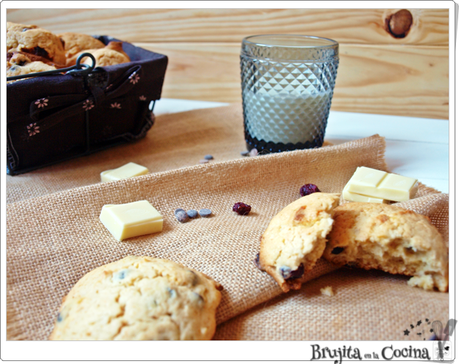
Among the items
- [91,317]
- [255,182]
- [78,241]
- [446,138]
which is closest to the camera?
[91,317]

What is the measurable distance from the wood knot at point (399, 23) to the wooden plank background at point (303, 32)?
0.06ft

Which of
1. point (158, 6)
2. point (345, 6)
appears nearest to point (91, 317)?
point (345, 6)

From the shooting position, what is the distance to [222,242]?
100 centimetres

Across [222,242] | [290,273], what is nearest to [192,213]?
[222,242]

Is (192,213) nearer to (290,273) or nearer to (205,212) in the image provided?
(205,212)

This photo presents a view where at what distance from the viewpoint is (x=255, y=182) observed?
49.3 inches

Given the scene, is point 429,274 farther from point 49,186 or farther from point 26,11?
point 26,11

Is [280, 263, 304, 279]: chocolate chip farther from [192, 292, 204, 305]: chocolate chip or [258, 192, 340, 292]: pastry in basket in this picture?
[192, 292, 204, 305]: chocolate chip

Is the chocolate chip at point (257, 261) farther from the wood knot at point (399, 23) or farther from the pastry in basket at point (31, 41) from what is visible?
the wood knot at point (399, 23)

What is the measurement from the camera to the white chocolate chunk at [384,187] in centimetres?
116

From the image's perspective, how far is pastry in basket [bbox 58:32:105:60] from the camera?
1586 millimetres

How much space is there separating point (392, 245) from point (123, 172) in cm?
82

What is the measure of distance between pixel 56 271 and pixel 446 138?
154cm

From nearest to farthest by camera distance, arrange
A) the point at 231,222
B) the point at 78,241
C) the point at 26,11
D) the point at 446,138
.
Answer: the point at 78,241 < the point at 231,222 < the point at 446,138 < the point at 26,11
